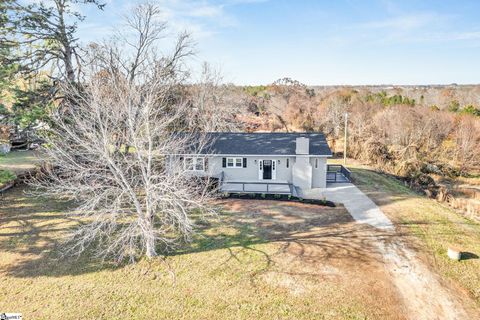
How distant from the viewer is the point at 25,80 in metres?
19.7

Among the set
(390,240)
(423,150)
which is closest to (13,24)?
(390,240)

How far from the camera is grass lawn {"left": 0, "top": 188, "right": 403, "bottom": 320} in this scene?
382 inches

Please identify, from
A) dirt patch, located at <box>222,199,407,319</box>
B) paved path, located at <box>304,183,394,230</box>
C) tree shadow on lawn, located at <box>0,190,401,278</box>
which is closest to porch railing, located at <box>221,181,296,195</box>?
paved path, located at <box>304,183,394,230</box>

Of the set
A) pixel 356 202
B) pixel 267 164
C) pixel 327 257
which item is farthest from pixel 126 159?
pixel 356 202

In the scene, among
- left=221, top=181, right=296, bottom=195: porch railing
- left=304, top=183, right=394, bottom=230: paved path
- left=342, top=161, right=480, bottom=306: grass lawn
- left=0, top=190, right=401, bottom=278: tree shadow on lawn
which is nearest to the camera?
left=342, top=161, right=480, bottom=306: grass lawn

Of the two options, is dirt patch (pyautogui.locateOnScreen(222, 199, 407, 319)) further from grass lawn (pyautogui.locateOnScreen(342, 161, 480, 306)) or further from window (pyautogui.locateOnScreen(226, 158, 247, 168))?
window (pyautogui.locateOnScreen(226, 158, 247, 168))

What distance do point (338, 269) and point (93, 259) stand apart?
960 cm

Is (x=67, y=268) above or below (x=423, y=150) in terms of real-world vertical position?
below

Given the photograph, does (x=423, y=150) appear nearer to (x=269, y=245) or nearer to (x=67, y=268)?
(x=269, y=245)

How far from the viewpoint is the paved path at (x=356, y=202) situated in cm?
1584

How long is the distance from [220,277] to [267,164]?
11.1 m

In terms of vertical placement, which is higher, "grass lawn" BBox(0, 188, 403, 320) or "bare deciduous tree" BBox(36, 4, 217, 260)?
"bare deciduous tree" BBox(36, 4, 217, 260)

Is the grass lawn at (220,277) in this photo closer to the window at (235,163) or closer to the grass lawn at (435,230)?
the grass lawn at (435,230)

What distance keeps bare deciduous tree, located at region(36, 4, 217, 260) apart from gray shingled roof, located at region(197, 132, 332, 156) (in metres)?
1.27
